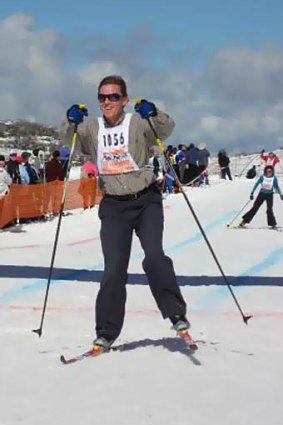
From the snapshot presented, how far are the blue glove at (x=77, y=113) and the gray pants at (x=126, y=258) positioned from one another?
0.61 metres

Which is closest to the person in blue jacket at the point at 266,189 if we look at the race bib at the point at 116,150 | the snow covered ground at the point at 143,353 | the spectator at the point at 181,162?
the snow covered ground at the point at 143,353

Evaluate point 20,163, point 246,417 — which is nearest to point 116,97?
point 246,417

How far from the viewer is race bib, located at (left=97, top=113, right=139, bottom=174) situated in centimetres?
500

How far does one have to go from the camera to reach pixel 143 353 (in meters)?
4.98

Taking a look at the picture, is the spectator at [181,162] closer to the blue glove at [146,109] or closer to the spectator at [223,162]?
the spectator at [223,162]

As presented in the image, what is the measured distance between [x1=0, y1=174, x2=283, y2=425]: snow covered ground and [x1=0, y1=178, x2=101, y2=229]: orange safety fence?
3.84 m

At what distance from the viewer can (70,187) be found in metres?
19.6

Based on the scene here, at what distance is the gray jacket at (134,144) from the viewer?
5000mm

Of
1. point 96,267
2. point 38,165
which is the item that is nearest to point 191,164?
point 38,165

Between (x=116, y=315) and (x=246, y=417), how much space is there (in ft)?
5.05

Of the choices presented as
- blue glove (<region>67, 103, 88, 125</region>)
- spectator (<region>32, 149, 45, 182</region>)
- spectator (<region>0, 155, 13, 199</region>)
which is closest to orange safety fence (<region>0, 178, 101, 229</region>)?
spectator (<region>0, 155, 13, 199</region>)

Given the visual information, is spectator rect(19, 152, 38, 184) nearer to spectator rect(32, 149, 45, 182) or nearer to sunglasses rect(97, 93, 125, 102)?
spectator rect(32, 149, 45, 182)

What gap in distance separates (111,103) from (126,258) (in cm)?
104

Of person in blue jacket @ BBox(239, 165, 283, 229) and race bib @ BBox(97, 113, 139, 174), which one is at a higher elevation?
race bib @ BBox(97, 113, 139, 174)
